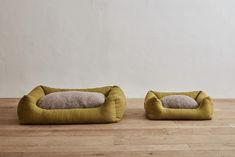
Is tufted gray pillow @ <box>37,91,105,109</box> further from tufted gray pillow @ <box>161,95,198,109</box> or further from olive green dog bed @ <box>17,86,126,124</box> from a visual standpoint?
tufted gray pillow @ <box>161,95,198,109</box>

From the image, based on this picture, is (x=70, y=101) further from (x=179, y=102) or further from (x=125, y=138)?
(x=179, y=102)

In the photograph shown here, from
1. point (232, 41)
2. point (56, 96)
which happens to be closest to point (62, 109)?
point (56, 96)

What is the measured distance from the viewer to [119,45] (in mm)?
3867

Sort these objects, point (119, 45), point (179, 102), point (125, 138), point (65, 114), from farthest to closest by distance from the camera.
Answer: point (119, 45)
point (179, 102)
point (65, 114)
point (125, 138)

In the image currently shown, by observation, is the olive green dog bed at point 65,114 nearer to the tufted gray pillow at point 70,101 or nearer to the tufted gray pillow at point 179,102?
the tufted gray pillow at point 70,101

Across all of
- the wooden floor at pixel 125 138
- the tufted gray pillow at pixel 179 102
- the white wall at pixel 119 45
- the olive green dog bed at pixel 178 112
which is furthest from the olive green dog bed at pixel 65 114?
the white wall at pixel 119 45

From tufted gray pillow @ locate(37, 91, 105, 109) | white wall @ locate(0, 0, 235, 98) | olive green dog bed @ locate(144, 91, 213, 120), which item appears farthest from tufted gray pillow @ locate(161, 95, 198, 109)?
white wall @ locate(0, 0, 235, 98)

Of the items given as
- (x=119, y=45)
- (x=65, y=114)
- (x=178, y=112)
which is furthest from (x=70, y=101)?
(x=119, y=45)

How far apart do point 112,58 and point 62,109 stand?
4.13 feet

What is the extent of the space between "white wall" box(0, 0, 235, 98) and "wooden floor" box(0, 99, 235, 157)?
96 centimetres

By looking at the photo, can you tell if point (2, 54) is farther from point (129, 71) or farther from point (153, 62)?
point (153, 62)

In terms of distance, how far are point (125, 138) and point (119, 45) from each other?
5.65ft

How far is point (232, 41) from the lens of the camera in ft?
12.8

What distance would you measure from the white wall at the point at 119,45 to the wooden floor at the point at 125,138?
96cm
